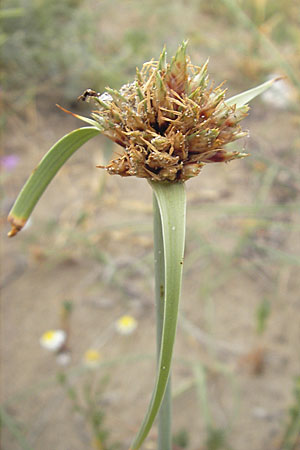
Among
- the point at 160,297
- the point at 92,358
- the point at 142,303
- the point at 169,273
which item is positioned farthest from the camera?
the point at 142,303

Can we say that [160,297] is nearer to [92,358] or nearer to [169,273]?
[169,273]

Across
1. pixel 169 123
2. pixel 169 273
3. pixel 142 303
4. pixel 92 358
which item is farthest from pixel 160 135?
pixel 142 303

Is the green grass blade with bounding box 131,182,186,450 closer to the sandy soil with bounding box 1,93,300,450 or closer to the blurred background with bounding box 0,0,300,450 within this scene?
the blurred background with bounding box 0,0,300,450

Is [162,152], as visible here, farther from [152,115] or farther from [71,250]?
[71,250]

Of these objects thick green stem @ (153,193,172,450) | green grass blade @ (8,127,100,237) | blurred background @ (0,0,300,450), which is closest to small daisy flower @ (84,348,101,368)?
blurred background @ (0,0,300,450)

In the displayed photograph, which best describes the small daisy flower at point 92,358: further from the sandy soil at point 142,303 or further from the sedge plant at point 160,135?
the sedge plant at point 160,135

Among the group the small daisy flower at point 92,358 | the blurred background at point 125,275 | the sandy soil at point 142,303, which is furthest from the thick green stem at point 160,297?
the small daisy flower at point 92,358
